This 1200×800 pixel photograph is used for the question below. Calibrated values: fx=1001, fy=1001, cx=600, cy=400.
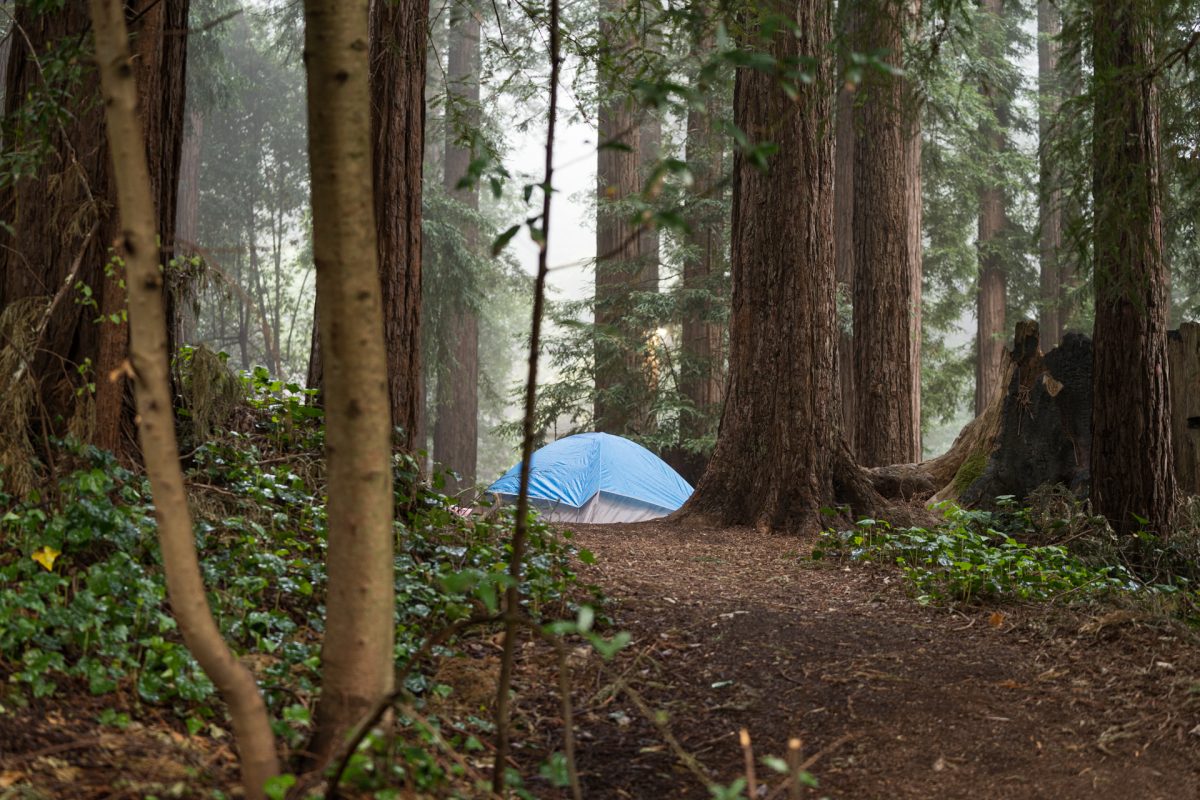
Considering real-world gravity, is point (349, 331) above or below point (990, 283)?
below

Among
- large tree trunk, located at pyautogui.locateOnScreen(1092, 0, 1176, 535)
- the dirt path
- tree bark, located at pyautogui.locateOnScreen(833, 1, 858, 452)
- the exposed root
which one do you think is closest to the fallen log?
large tree trunk, located at pyautogui.locateOnScreen(1092, 0, 1176, 535)

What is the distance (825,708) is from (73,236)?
3.46m

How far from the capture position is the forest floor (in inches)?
102

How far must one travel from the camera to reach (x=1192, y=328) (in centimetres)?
721

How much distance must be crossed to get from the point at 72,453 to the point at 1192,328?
7.17 metres

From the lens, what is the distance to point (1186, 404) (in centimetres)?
708

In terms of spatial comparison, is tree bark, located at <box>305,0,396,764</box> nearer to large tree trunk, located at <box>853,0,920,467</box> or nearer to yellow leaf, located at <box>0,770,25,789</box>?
yellow leaf, located at <box>0,770,25,789</box>

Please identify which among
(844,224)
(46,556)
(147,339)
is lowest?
(46,556)

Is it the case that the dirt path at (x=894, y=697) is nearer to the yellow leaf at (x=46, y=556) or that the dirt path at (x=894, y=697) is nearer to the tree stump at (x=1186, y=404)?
the yellow leaf at (x=46, y=556)

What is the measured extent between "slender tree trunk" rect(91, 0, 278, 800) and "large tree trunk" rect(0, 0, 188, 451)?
203 centimetres

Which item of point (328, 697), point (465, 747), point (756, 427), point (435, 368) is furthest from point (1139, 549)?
point (435, 368)

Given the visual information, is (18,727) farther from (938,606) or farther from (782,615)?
(938,606)

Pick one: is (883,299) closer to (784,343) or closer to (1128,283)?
(784,343)

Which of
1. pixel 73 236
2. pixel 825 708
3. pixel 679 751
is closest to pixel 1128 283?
pixel 825 708
